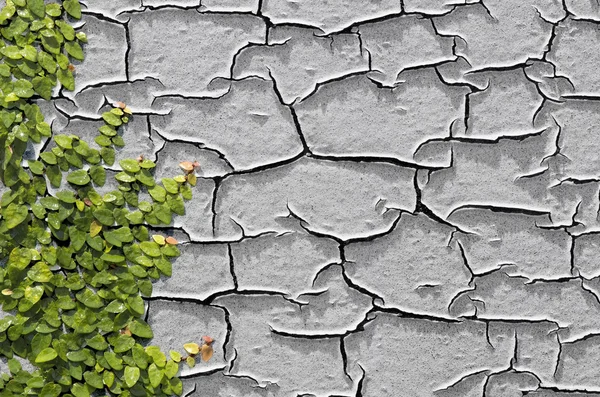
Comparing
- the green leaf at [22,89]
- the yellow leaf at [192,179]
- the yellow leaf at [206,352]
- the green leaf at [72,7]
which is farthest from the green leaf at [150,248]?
the green leaf at [72,7]

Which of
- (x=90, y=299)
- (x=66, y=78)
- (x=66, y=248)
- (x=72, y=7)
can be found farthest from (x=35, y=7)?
(x=90, y=299)

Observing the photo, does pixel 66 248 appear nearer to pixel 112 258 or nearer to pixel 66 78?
pixel 112 258

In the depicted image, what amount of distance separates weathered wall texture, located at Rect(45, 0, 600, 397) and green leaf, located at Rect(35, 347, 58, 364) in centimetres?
32

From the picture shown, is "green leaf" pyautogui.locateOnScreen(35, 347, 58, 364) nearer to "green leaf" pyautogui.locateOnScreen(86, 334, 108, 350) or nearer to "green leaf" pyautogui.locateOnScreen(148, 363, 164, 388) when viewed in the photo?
"green leaf" pyautogui.locateOnScreen(86, 334, 108, 350)

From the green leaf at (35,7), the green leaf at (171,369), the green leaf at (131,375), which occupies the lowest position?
the green leaf at (131,375)

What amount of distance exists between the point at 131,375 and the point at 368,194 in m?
0.95

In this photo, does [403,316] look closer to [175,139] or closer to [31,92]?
[175,139]

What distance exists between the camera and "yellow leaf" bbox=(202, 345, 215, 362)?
101 inches

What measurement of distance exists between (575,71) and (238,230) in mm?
1215

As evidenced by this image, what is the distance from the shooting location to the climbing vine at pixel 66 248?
8.23 feet

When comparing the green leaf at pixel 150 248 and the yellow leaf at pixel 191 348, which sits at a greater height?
the green leaf at pixel 150 248

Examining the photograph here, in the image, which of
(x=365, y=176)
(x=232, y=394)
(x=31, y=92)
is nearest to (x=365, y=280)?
(x=365, y=176)

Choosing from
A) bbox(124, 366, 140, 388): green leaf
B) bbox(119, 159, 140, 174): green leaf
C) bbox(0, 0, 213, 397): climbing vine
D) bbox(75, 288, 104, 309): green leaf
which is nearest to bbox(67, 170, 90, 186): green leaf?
bbox(0, 0, 213, 397): climbing vine

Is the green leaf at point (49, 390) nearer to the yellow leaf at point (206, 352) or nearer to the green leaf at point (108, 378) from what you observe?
the green leaf at point (108, 378)
